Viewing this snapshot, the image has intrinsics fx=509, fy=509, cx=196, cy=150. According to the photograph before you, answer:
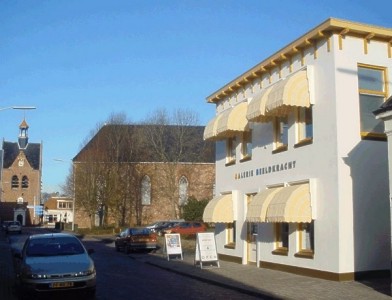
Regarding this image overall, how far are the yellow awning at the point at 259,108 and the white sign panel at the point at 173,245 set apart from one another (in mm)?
9283

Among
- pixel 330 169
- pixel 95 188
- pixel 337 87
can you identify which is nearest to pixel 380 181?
pixel 330 169

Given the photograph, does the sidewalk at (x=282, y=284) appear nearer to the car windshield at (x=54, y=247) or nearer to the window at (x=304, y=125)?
the window at (x=304, y=125)

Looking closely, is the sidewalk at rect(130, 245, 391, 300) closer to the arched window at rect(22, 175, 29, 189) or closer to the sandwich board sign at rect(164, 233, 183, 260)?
the sandwich board sign at rect(164, 233, 183, 260)

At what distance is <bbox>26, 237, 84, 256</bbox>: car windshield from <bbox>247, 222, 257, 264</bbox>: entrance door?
9.73 meters

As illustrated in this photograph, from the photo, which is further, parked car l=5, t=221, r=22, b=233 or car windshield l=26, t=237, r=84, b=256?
parked car l=5, t=221, r=22, b=233

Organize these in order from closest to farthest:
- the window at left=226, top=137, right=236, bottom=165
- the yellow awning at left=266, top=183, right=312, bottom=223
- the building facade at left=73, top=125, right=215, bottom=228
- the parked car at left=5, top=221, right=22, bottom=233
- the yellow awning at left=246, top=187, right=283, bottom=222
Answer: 1. the yellow awning at left=266, top=183, right=312, bottom=223
2. the yellow awning at left=246, top=187, right=283, bottom=222
3. the window at left=226, top=137, right=236, bottom=165
4. the building facade at left=73, top=125, right=215, bottom=228
5. the parked car at left=5, top=221, right=22, bottom=233

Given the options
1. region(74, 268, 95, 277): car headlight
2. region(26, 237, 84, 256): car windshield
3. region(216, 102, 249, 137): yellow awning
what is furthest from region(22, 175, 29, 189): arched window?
region(74, 268, 95, 277): car headlight

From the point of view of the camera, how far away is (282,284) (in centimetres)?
1638

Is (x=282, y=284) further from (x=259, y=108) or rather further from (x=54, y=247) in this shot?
(x=54, y=247)

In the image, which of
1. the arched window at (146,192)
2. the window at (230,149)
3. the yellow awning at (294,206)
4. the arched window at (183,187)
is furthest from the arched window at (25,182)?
the yellow awning at (294,206)

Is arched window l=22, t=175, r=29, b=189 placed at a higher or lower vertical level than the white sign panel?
higher

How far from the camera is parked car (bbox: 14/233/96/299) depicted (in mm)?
12883

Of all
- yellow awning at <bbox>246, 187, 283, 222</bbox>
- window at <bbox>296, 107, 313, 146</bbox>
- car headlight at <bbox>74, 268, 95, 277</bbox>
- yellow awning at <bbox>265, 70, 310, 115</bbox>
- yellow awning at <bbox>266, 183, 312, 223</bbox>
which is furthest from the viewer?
yellow awning at <bbox>246, 187, 283, 222</bbox>

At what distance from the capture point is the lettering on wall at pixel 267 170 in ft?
64.8
